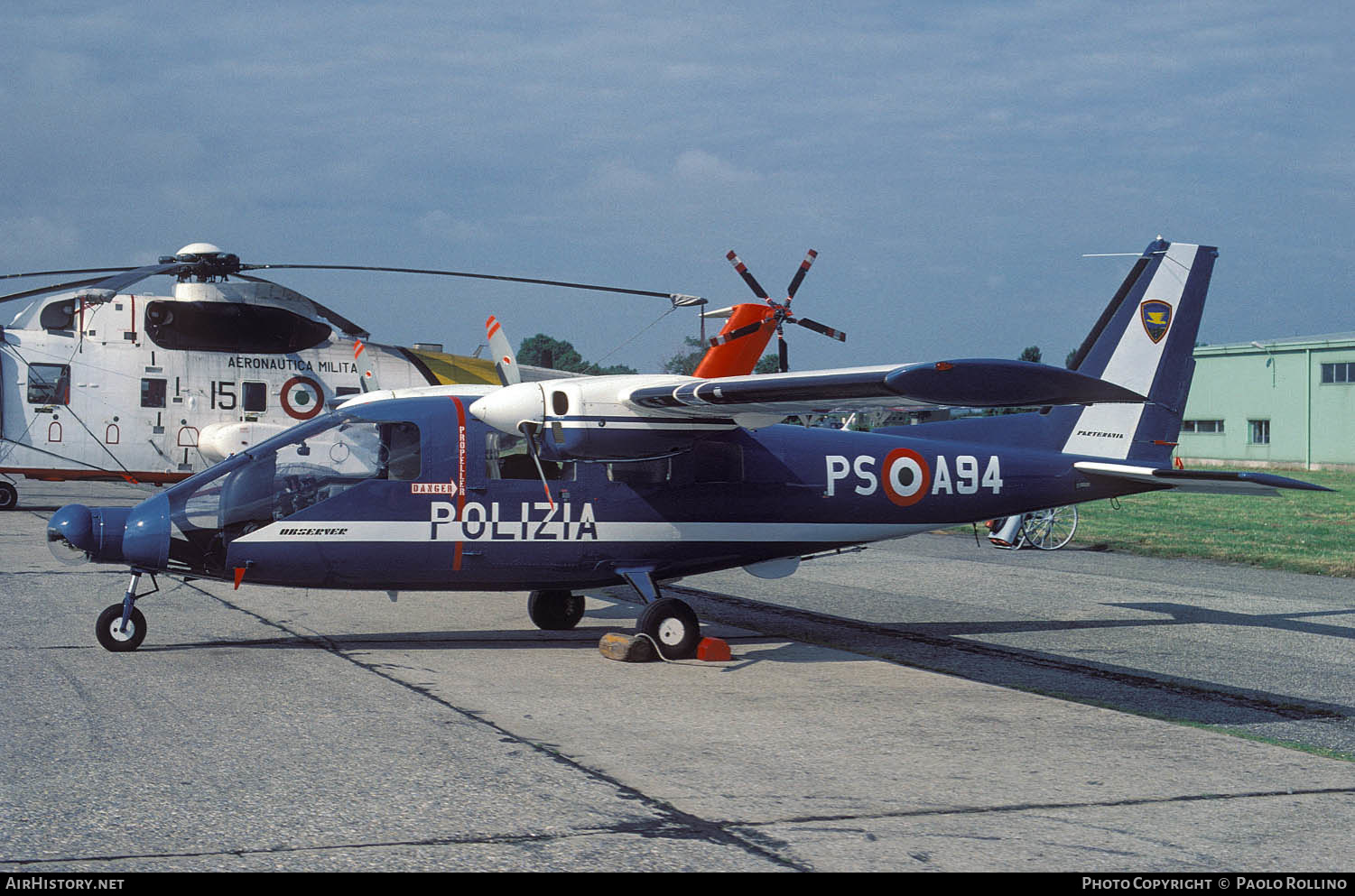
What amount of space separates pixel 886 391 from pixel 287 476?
217 inches

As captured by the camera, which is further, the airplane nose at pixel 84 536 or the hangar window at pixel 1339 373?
the hangar window at pixel 1339 373

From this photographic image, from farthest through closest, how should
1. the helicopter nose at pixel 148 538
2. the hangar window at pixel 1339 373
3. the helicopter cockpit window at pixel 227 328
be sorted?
the hangar window at pixel 1339 373 → the helicopter cockpit window at pixel 227 328 → the helicopter nose at pixel 148 538

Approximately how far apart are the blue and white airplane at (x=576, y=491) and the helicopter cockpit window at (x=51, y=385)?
14.8 m

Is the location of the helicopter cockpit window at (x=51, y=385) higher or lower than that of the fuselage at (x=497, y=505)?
higher

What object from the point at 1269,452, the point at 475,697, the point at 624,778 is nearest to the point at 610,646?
the point at 475,697

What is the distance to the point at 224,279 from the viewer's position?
78.1 ft

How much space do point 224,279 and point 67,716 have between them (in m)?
17.1

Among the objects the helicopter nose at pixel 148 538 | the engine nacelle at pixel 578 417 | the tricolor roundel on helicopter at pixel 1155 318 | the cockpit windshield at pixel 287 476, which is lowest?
the helicopter nose at pixel 148 538

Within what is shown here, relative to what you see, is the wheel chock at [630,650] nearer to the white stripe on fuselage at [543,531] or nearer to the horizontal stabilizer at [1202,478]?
the white stripe on fuselage at [543,531]

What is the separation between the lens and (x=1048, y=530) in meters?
23.9

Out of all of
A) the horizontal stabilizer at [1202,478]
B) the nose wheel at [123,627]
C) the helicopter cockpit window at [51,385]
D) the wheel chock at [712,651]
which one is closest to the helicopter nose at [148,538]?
the nose wheel at [123,627]

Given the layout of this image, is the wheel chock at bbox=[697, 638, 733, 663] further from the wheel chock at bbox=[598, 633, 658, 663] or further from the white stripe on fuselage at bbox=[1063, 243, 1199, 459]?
the white stripe on fuselage at bbox=[1063, 243, 1199, 459]

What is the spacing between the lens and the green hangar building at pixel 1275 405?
224ft

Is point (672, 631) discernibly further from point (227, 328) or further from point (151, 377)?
point (151, 377)
